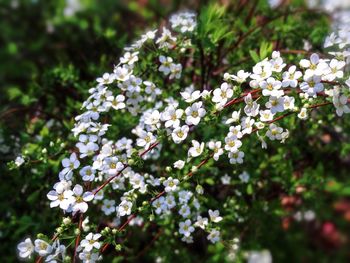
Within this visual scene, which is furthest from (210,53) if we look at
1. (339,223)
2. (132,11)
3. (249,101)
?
(132,11)

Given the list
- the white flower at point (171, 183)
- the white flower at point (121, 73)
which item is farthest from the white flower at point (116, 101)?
the white flower at point (171, 183)

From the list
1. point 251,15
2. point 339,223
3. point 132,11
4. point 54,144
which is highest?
point 132,11

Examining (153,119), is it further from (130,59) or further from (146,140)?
(130,59)

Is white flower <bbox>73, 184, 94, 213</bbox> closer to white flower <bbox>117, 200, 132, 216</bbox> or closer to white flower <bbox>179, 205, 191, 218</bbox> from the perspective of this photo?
white flower <bbox>117, 200, 132, 216</bbox>

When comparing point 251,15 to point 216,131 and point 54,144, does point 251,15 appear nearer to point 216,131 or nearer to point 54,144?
point 216,131

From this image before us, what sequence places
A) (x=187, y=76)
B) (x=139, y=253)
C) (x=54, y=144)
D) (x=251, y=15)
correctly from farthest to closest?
1. (x=251, y=15)
2. (x=187, y=76)
3. (x=139, y=253)
4. (x=54, y=144)

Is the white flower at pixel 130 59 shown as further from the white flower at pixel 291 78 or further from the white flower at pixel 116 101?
the white flower at pixel 291 78

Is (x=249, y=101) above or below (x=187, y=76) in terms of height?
below

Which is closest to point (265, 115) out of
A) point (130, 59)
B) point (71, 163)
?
point (130, 59)
